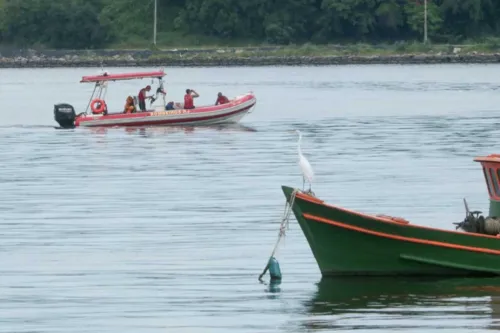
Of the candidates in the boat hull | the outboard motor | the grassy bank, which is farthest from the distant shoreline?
the boat hull

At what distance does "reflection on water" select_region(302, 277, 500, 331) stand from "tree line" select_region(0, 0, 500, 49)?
145 meters

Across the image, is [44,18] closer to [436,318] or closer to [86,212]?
[86,212]

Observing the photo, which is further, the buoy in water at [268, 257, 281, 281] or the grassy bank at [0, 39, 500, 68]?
the grassy bank at [0, 39, 500, 68]

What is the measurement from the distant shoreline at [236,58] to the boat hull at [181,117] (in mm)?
94429

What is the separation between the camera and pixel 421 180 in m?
43.3

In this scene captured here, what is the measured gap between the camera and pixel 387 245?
26.4m

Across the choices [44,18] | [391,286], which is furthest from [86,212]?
[44,18]

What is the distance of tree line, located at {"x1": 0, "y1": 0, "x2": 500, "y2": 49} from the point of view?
173 meters

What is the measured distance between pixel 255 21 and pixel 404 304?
153 meters

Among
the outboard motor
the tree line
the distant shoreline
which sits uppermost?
the outboard motor

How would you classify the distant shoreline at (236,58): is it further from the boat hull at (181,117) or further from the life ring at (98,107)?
the boat hull at (181,117)

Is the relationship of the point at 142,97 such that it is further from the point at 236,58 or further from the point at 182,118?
the point at 236,58

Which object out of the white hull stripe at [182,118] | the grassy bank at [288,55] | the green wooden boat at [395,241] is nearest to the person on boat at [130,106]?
the white hull stripe at [182,118]

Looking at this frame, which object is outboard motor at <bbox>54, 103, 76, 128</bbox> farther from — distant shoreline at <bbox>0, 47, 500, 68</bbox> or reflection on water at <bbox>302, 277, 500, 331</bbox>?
distant shoreline at <bbox>0, 47, 500, 68</bbox>
